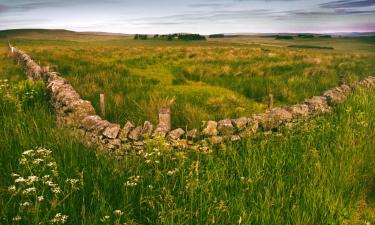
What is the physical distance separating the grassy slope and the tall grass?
0.03 ft

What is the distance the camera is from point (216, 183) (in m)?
4.14

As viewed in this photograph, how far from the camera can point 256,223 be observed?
3586 millimetres

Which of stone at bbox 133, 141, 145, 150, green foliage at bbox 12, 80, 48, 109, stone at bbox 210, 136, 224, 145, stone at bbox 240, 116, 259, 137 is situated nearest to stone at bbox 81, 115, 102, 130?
stone at bbox 133, 141, 145, 150

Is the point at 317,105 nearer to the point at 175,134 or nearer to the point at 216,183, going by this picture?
the point at 175,134

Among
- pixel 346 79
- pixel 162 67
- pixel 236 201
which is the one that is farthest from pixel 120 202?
pixel 162 67

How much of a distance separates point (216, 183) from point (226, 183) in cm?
16

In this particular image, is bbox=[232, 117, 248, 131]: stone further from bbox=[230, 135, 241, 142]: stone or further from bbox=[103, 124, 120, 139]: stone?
bbox=[103, 124, 120, 139]: stone

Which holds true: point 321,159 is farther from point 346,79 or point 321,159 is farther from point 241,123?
point 346,79

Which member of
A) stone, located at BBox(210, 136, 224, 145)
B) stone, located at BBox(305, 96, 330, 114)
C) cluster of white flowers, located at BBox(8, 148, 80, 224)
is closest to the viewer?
cluster of white flowers, located at BBox(8, 148, 80, 224)

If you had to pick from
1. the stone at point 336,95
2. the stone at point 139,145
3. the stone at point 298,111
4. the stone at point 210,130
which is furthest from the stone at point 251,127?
the stone at point 336,95

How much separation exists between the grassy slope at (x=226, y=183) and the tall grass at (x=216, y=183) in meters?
0.01

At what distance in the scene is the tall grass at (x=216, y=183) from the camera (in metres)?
3.51

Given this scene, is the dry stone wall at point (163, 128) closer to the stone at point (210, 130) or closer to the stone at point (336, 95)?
the stone at point (210, 130)

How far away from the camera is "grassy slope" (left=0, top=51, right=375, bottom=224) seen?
356 cm
